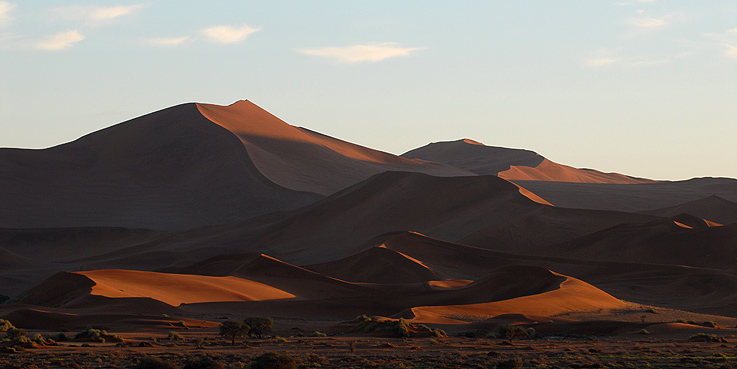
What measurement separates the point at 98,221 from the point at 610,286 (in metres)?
63.1

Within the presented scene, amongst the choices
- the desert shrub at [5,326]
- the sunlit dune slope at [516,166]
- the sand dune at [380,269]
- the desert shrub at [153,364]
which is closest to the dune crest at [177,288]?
the desert shrub at [5,326]

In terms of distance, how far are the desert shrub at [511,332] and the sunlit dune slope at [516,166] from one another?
9945 cm

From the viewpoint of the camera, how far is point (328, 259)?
70125mm

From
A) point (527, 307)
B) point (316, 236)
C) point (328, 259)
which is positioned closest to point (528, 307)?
point (527, 307)

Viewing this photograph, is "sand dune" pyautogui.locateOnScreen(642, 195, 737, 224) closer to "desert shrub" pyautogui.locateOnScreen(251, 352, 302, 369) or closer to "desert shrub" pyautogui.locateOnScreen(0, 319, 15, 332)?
"desert shrub" pyautogui.locateOnScreen(0, 319, 15, 332)

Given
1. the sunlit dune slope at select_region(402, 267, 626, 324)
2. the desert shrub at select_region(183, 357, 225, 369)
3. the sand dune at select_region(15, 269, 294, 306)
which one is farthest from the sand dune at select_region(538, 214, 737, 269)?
the desert shrub at select_region(183, 357, 225, 369)

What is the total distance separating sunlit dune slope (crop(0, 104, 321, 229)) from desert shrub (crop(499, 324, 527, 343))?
7152cm

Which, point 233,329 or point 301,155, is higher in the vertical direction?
point 301,155

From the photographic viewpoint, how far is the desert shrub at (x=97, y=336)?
24.3 metres

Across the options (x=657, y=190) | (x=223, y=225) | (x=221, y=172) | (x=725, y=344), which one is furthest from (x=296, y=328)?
(x=657, y=190)

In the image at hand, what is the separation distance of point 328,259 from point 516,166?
79.9m

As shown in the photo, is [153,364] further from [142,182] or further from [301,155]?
[301,155]

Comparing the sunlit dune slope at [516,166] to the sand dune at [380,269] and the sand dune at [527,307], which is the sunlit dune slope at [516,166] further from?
the sand dune at [527,307]

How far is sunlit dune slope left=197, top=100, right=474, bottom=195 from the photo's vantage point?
11019 centimetres
